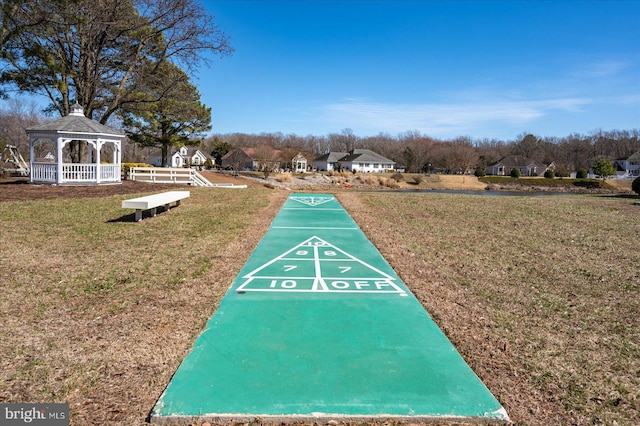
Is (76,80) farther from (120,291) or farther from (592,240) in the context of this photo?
(592,240)

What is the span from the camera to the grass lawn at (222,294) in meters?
3.38

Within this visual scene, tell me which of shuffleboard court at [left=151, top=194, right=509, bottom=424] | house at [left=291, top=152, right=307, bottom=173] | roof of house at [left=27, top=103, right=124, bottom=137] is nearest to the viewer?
shuffleboard court at [left=151, top=194, right=509, bottom=424]

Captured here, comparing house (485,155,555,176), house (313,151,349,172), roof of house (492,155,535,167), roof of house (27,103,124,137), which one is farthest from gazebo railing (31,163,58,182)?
roof of house (492,155,535,167)

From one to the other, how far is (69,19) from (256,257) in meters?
17.8

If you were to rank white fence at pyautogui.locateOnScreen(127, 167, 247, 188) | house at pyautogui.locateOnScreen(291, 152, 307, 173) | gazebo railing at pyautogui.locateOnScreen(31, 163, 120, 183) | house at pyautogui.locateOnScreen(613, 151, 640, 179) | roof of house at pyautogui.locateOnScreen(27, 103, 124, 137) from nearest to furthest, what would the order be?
roof of house at pyautogui.locateOnScreen(27, 103, 124, 137) < gazebo railing at pyautogui.locateOnScreen(31, 163, 120, 183) < white fence at pyautogui.locateOnScreen(127, 167, 247, 188) < house at pyautogui.locateOnScreen(291, 152, 307, 173) < house at pyautogui.locateOnScreen(613, 151, 640, 179)

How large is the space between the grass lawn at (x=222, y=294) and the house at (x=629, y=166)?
96181 millimetres

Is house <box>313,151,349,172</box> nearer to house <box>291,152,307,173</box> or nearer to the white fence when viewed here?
house <box>291,152,307,173</box>

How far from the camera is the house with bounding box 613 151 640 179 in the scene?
3425 inches

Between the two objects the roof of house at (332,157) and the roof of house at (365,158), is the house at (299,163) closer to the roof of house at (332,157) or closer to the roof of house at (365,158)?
the roof of house at (365,158)

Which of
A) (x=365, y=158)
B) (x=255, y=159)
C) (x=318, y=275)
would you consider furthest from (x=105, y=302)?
(x=365, y=158)

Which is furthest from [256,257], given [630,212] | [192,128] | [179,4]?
[192,128]

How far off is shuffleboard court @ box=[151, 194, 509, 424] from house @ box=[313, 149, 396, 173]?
8177 centimetres

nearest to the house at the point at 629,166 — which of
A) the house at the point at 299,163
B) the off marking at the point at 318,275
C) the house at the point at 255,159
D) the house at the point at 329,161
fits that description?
the house at the point at 329,161

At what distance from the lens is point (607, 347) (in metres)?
4.29
